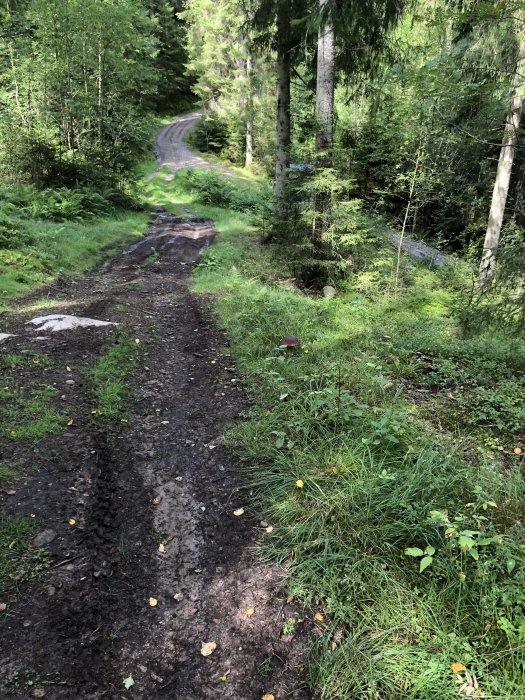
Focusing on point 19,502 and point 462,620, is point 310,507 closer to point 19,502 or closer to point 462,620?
point 462,620

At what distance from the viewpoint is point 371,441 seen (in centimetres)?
370

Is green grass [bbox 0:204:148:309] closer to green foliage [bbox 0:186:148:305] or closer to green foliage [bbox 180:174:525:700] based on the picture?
green foliage [bbox 0:186:148:305]

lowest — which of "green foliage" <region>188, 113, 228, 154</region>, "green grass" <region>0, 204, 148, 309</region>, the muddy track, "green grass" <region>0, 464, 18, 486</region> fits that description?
the muddy track

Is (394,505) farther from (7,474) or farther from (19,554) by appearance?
(7,474)

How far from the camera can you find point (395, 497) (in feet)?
10.2

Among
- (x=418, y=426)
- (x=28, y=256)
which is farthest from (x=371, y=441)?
(x=28, y=256)

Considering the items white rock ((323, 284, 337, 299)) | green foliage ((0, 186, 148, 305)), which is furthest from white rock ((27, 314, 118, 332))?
white rock ((323, 284, 337, 299))

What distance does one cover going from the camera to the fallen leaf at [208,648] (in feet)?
8.19

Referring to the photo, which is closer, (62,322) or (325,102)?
(62,322)

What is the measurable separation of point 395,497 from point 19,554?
259 centimetres

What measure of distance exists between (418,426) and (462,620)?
189 cm

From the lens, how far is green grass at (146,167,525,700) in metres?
2.34

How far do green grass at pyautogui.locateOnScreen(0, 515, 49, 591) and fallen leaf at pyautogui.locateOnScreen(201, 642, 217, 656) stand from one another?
115 centimetres

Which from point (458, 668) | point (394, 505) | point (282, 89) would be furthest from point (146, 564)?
point (282, 89)
